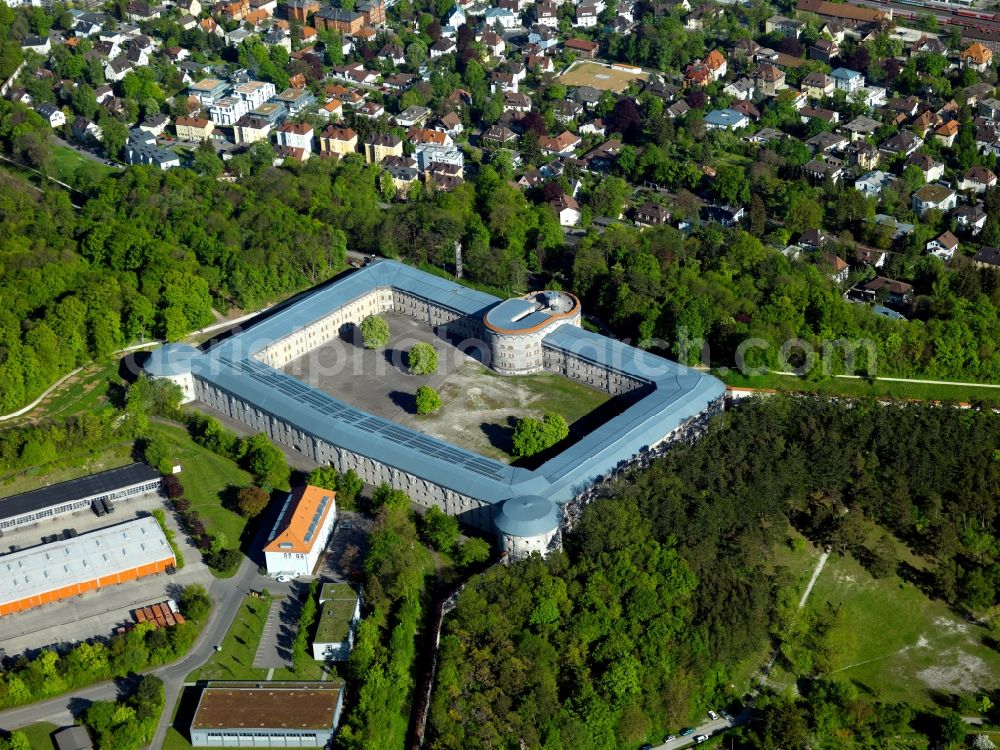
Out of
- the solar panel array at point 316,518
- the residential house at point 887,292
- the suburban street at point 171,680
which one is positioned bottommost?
the suburban street at point 171,680

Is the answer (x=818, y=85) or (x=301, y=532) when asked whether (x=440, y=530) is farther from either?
(x=818, y=85)

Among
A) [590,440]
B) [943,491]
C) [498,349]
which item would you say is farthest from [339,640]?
[943,491]

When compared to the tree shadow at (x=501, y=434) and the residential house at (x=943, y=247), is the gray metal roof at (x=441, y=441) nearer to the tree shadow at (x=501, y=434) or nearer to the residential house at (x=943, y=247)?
the tree shadow at (x=501, y=434)

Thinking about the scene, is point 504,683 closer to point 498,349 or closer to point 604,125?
point 498,349

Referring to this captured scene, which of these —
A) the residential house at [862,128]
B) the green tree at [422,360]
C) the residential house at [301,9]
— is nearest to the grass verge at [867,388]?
the green tree at [422,360]

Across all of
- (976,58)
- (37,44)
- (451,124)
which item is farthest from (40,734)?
(976,58)

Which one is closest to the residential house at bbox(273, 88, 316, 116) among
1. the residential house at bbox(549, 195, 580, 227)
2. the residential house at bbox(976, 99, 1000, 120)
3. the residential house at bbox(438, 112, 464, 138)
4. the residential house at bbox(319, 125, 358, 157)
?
the residential house at bbox(319, 125, 358, 157)

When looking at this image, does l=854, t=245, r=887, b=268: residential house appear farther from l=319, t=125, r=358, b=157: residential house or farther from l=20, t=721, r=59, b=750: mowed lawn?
l=20, t=721, r=59, b=750: mowed lawn
